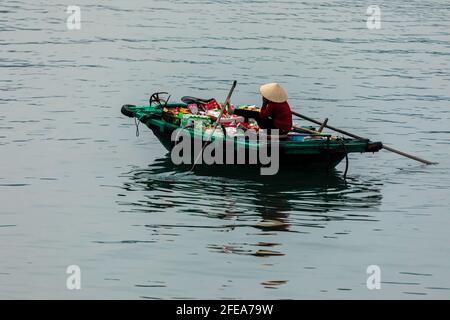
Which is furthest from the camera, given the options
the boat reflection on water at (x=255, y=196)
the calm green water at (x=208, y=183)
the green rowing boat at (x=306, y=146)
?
the green rowing boat at (x=306, y=146)

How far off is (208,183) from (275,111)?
5.84 feet

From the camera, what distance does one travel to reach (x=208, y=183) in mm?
20891

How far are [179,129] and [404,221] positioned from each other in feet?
16.5

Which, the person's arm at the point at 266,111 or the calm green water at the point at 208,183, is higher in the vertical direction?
the person's arm at the point at 266,111

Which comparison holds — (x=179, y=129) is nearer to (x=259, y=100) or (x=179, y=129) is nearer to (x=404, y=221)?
(x=404, y=221)

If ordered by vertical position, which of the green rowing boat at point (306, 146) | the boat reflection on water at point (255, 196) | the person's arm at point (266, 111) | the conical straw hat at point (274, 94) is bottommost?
the boat reflection on water at point (255, 196)

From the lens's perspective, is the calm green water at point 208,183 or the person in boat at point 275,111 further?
the person in boat at point 275,111

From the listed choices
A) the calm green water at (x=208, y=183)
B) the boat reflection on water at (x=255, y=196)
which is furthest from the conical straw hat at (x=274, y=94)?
the calm green water at (x=208, y=183)

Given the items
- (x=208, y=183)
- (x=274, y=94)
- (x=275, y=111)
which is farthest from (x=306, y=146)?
(x=208, y=183)

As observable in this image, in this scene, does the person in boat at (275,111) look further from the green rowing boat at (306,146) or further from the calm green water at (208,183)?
the calm green water at (208,183)

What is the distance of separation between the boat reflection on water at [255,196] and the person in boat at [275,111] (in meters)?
0.85

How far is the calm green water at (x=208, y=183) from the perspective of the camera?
15.7m

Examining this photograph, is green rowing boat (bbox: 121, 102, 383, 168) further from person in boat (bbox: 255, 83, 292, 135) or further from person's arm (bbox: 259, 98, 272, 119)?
person's arm (bbox: 259, 98, 272, 119)
